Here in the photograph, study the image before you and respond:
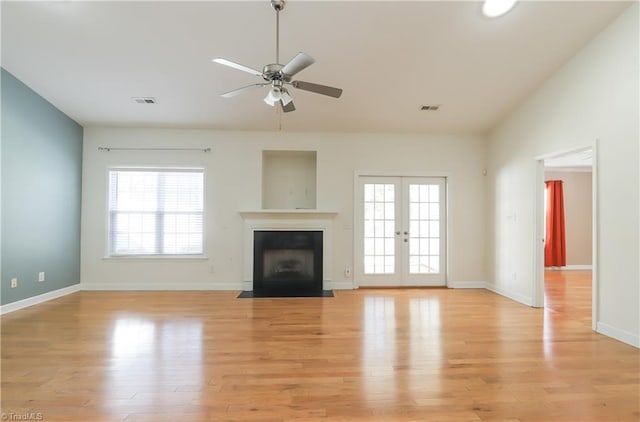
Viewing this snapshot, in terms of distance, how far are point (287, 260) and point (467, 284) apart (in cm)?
331

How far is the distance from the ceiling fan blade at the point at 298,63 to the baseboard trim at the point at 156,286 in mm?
4001

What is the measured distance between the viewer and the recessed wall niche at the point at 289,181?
5.95 m

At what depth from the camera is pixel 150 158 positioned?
214 inches

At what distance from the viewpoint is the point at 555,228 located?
24.6 feet

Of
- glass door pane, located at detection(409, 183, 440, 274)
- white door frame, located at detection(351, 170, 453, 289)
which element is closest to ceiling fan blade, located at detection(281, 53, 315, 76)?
white door frame, located at detection(351, 170, 453, 289)

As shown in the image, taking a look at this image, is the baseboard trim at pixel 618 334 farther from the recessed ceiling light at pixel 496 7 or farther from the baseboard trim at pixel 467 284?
the recessed ceiling light at pixel 496 7

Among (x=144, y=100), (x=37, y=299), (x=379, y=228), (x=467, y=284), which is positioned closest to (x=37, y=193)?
(x=37, y=299)

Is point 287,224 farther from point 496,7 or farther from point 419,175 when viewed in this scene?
point 496,7

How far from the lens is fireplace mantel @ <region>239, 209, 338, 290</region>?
17.7ft

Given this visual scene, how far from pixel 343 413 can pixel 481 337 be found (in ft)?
6.52

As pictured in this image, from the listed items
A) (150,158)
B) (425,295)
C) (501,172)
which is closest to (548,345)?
(425,295)

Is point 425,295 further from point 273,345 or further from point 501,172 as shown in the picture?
point 273,345

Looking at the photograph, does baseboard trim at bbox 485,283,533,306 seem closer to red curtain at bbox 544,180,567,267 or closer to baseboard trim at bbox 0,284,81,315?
red curtain at bbox 544,180,567,267

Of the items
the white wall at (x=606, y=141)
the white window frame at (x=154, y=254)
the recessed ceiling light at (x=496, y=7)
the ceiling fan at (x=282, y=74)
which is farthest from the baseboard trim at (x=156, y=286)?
the recessed ceiling light at (x=496, y=7)
